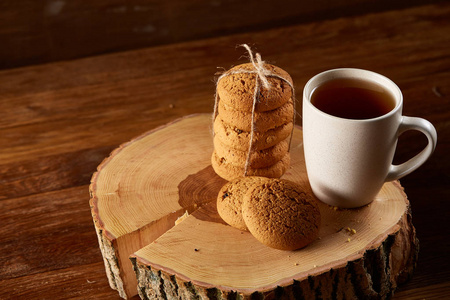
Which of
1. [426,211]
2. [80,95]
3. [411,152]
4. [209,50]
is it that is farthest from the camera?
[209,50]

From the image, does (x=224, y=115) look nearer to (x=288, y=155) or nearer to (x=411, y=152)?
(x=288, y=155)

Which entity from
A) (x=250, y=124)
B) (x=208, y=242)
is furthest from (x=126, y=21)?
(x=208, y=242)

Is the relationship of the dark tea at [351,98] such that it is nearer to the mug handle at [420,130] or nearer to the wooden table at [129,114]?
the mug handle at [420,130]

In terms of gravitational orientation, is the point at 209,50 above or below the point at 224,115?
below

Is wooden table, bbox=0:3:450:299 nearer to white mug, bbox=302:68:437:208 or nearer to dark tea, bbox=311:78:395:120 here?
white mug, bbox=302:68:437:208

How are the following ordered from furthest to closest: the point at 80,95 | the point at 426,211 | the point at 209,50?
A: the point at 209,50 < the point at 80,95 < the point at 426,211

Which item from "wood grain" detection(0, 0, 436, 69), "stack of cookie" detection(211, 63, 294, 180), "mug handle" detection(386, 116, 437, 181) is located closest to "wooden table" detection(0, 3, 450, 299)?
"wood grain" detection(0, 0, 436, 69)

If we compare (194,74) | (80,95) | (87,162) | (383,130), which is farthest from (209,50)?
(383,130)
